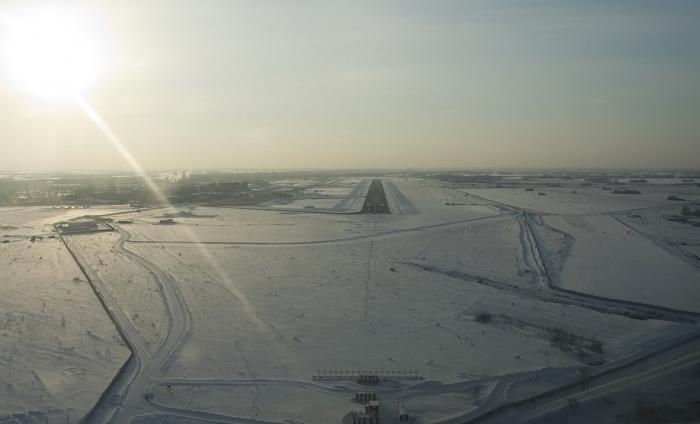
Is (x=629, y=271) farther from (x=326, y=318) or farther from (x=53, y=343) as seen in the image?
(x=53, y=343)

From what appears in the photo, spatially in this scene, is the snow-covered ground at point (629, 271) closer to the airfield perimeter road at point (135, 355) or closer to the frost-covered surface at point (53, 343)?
the airfield perimeter road at point (135, 355)

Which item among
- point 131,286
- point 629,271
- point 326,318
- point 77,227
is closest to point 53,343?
point 131,286

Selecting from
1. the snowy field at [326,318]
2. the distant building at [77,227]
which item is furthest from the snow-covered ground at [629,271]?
the distant building at [77,227]

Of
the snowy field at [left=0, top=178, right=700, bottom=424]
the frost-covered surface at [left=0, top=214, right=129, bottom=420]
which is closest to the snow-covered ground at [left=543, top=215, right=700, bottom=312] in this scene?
the snowy field at [left=0, top=178, right=700, bottom=424]

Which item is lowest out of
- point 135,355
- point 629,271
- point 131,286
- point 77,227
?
point 135,355

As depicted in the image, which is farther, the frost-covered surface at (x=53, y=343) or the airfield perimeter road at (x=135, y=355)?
the frost-covered surface at (x=53, y=343)

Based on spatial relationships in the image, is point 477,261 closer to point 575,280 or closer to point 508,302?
point 575,280
